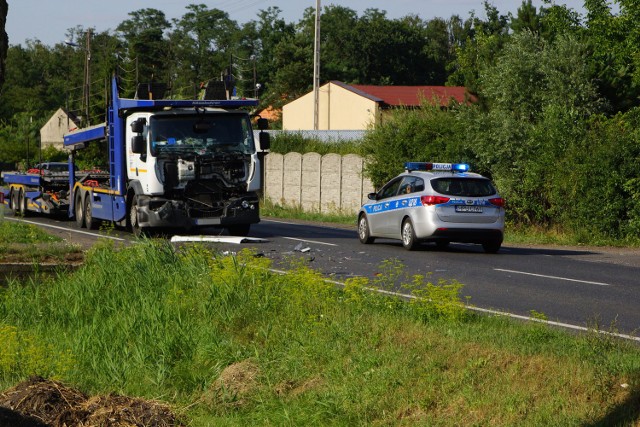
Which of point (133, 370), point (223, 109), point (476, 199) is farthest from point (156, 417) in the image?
point (223, 109)

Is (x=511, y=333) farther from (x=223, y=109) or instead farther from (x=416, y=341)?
(x=223, y=109)

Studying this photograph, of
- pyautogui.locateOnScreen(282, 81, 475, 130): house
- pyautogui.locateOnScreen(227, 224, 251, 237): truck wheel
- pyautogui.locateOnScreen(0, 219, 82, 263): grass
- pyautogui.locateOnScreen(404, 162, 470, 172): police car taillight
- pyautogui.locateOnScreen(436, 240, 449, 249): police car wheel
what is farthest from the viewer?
pyautogui.locateOnScreen(282, 81, 475, 130): house

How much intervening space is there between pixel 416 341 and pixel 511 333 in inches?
43.1

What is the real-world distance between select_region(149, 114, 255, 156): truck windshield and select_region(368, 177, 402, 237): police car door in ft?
9.37

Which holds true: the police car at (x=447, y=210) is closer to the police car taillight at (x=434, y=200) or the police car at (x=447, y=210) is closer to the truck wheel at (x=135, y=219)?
the police car taillight at (x=434, y=200)

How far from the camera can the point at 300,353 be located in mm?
9008

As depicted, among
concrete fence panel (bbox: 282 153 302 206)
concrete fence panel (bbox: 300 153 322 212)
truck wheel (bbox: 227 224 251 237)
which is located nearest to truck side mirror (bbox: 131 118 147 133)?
truck wheel (bbox: 227 224 251 237)

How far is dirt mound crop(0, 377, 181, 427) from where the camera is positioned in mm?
7547

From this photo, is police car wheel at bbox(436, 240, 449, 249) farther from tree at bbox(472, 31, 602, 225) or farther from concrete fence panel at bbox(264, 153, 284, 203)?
concrete fence panel at bbox(264, 153, 284, 203)

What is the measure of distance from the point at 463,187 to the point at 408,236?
144 centimetres

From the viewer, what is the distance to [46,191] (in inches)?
1209

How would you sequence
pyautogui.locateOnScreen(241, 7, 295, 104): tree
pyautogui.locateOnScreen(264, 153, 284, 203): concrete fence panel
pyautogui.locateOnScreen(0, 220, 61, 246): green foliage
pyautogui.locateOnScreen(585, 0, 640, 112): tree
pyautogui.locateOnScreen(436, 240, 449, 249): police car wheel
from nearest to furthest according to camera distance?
pyautogui.locateOnScreen(0, 220, 61, 246): green foliage < pyautogui.locateOnScreen(436, 240, 449, 249): police car wheel < pyautogui.locateOnScreen(585, 0, 640, 112): tree < pyautogui.locateOnScreen(264, 153, 284, 203): concrete fence panel < pyautogui.locateOnScreen(241, 7, 295, 104): tree

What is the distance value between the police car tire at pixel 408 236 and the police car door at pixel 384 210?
627 mm

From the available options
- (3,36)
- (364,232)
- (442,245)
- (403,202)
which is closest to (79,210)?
(364,232)
